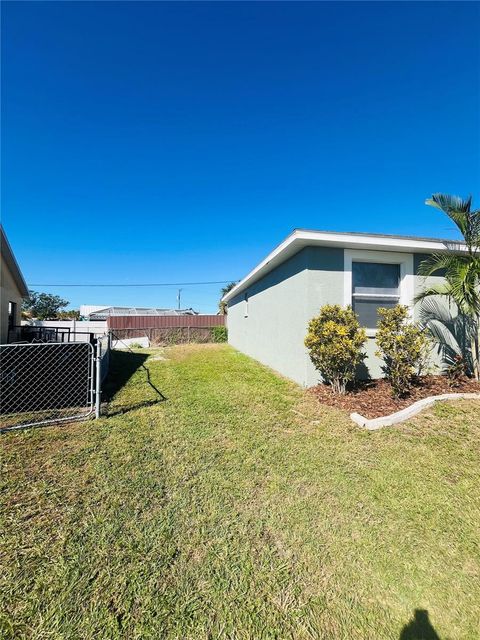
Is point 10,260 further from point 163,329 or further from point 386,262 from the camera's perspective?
point 163,329

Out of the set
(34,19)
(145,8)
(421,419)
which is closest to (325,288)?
(421,419)

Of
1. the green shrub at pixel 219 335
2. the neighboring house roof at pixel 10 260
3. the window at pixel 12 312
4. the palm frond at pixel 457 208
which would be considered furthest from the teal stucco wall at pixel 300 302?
the green shrub at pixel 219 335

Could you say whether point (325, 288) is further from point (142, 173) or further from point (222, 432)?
point (142, 173)

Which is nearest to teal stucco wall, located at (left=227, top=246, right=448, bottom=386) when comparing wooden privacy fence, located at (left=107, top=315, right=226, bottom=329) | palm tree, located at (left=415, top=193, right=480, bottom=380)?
palm tree, located at (left=415, top=193, right=480, bottom=380)

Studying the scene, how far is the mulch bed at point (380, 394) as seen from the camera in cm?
434

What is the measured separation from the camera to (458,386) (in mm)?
5105

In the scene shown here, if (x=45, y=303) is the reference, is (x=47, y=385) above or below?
below

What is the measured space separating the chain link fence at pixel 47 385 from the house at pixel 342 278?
3839 mm

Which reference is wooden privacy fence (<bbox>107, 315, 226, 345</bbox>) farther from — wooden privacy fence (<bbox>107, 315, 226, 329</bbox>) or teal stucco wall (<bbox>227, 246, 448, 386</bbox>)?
teal stucco wall (<bbox>227, 246, 448, 386</bbox>)

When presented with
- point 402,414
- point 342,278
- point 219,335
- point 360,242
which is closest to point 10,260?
point 342,278

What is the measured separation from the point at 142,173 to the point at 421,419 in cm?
1100

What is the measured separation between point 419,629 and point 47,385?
16.9ft

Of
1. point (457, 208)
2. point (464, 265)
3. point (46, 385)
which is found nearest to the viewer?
point (46, 385)

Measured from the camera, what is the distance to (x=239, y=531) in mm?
2037
